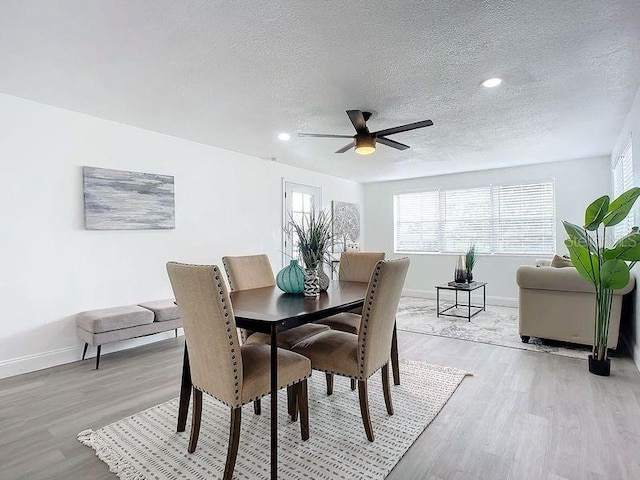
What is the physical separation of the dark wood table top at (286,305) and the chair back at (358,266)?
342mm

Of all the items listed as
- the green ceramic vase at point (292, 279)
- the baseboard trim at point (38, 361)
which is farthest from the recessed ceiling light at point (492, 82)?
the baseboard trim at point (38, 361)

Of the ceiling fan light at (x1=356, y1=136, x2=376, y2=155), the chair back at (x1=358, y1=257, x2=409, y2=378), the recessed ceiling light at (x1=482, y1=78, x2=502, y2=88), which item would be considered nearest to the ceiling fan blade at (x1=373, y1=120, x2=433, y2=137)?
the ceiling fan light at (x1=356, y1=136, x2=376, y2=155)

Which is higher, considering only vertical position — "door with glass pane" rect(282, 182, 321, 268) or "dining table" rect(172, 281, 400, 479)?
"door with glass pane" rect(282, 182, 321, 268)

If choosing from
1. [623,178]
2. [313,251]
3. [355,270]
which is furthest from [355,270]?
[623,178]

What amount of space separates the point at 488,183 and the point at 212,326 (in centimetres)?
610

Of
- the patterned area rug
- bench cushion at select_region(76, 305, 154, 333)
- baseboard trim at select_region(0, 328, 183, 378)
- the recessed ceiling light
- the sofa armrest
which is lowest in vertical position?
the patterned area rug

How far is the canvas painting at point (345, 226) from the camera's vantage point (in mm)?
7191

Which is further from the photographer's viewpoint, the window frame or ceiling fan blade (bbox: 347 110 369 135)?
the window frame

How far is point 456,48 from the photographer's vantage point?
2.34 meters

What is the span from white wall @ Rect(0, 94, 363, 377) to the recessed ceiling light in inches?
131

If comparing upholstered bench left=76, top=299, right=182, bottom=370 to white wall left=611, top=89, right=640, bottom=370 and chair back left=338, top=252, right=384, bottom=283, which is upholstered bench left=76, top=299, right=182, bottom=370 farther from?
white wall left=611, top=89, right=640, bottom=370

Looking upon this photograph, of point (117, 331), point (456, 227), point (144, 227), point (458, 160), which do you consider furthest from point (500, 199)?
point (117, 331)

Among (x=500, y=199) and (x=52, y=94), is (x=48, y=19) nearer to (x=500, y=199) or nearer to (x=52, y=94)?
(x=52, y=94)

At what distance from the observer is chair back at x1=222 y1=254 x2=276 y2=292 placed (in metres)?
2.95
